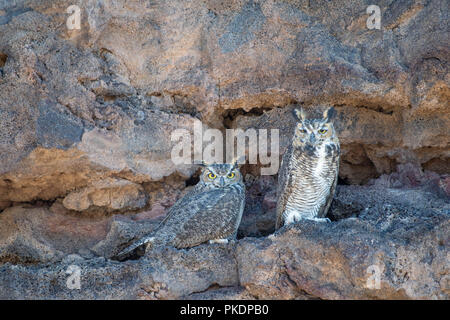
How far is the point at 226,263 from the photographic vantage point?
3859 mm

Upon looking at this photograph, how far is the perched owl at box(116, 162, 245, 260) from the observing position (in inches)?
159

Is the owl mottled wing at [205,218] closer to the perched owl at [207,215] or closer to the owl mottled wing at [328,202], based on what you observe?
the perched owl at [207,215]

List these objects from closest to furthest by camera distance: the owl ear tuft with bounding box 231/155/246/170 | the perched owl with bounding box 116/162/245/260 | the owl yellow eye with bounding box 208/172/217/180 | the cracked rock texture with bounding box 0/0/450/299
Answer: the perched owl with bounding box 116/162/245/260, the cracked rock texture with bounding box 0/0/450/299, the owl yellow eye with bounding box 208/172/217/180, the owl ear tuft with bounding box 231/155/246/170

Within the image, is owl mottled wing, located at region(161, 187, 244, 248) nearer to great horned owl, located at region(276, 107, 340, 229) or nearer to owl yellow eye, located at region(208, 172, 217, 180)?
owl yellow eye, located at region(208, 172, 217, 180)

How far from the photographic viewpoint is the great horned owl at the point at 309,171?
422cm

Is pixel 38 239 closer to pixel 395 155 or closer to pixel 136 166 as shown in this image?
pixel 136 166

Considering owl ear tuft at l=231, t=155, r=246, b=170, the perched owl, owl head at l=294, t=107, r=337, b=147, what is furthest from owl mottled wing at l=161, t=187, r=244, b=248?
owl head at l=294, t=107, r=337, b=147

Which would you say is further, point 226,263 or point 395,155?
point 395,155

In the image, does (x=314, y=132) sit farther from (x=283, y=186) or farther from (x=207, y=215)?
(x=207, y=215)

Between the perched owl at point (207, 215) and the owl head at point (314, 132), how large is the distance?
62cm

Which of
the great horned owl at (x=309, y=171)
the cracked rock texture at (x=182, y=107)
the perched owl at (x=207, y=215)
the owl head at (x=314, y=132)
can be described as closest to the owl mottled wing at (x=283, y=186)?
the great horned owl at (x=309, y=171)

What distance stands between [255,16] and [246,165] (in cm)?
138

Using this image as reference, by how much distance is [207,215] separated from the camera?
13.6 ft
